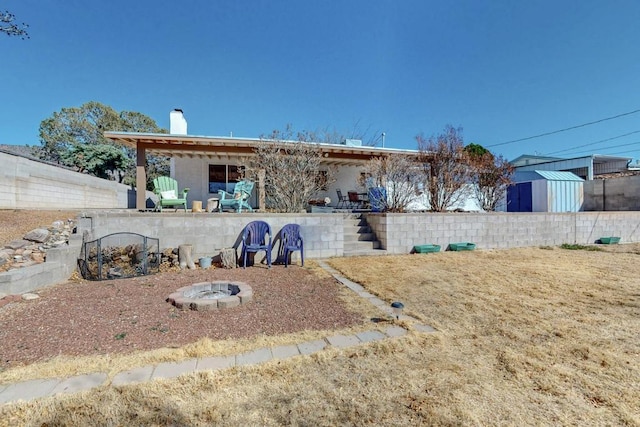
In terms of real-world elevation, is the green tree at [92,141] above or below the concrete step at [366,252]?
above

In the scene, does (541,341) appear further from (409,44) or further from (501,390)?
(409,44)

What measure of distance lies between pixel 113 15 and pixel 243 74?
5376mm

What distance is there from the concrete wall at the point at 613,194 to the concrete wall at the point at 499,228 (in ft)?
7.35

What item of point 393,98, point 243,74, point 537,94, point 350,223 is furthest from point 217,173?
point 537,94

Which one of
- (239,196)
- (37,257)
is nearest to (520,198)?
(239,196)

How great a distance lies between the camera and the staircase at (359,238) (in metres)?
7.11

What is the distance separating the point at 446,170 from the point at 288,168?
5.01m

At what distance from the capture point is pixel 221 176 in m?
11.8

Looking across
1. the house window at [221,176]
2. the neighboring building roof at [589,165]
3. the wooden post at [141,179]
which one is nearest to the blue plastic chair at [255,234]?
the wooden post at [141,179]

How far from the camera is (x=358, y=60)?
1429 centimetres

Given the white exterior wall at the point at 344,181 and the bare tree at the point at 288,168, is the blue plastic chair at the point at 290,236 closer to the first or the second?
the bare tree at the point at 288,168

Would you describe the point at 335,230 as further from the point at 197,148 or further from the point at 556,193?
the point at 556,193

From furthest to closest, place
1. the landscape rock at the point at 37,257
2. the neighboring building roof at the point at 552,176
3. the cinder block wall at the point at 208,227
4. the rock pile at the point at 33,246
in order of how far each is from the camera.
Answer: the neighboring building roof at the point at 552,176 < the cinder block wall at the point at 208,227 < the landscape rock at the point at 37,257 < the rock pile at the point at 33,246

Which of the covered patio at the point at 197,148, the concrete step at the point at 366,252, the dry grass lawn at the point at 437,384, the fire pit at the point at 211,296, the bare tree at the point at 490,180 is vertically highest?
the covered patio at the point at 197,148
